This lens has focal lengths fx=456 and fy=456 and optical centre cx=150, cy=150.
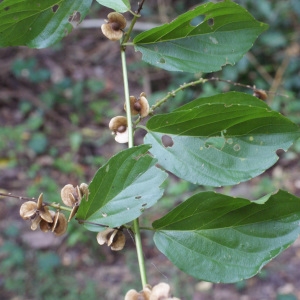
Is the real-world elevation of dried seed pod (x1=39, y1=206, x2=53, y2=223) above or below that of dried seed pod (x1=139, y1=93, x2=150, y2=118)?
below

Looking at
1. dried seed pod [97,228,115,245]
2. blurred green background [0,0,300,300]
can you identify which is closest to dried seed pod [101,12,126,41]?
dried seed pod [97,228,115,245]

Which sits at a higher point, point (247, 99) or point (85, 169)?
point (247, 99)

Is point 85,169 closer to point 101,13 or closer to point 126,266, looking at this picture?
point 126,266

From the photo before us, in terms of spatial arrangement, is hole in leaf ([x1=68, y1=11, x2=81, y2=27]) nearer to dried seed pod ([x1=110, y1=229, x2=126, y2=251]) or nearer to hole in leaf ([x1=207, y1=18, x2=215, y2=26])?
hole in leaf ([x1=207, y1=18, x2=215, y2=26])

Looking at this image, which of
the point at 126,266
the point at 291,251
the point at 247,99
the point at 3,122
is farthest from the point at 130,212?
the point at 3,122

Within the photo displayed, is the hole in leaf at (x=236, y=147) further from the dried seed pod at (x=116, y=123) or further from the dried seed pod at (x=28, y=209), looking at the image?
the dried seed pod at (x=28, y=209)

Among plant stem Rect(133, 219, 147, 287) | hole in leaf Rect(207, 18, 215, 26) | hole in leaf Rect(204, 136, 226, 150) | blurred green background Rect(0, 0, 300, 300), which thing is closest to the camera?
plant stem Rect(133, 219, 147, 287)

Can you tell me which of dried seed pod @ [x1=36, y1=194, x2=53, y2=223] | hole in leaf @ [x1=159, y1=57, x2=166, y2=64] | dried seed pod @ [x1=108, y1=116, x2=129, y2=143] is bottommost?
dried seed pod @ [x1=36, y1=194, x2=53, y2=223]

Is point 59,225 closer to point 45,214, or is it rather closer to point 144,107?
point 45,214
